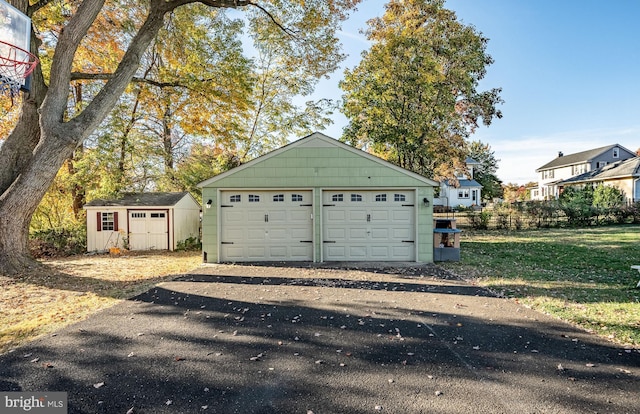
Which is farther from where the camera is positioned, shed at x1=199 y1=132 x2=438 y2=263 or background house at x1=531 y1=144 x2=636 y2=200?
background house at x1=531 y1=144 x2=636 y2=200

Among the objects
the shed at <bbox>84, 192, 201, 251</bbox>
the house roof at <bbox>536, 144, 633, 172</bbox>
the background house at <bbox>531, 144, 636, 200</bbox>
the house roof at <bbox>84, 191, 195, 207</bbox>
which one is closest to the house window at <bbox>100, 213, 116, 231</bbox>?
the shed at <bbox>84, 192, 201, 251</bbox>

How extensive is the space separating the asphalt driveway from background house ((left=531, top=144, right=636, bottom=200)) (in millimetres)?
33006

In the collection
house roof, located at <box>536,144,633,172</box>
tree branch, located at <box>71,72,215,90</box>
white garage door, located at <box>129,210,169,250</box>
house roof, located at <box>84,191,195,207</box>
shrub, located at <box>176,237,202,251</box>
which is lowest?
shrub, located at <box>176,237,202,251</box>

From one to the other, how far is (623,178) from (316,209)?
30.8 meters

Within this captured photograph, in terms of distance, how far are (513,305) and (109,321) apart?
20.8ft

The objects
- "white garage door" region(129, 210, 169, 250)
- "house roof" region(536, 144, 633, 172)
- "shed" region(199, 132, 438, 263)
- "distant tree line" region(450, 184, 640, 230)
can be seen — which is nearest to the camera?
"shed" region(199, 132, 438, 263)

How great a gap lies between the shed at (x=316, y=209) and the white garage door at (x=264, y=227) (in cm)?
3

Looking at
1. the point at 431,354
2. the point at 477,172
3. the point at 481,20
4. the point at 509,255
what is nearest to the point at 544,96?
the point at 481,20

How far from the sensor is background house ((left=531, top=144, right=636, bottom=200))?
33562 millimetres

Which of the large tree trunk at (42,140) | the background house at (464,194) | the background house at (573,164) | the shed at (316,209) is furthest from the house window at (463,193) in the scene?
the large tree trunk at (42,140)

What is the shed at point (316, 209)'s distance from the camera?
9.14 meters

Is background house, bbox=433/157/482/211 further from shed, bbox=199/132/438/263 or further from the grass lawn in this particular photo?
shed, bbox=199/132/438/263

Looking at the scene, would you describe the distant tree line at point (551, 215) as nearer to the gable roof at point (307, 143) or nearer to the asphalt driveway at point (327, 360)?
the gable roof at point (307, 143)

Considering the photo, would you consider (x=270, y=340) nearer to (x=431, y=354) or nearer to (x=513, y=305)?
(x=431, y=354)
